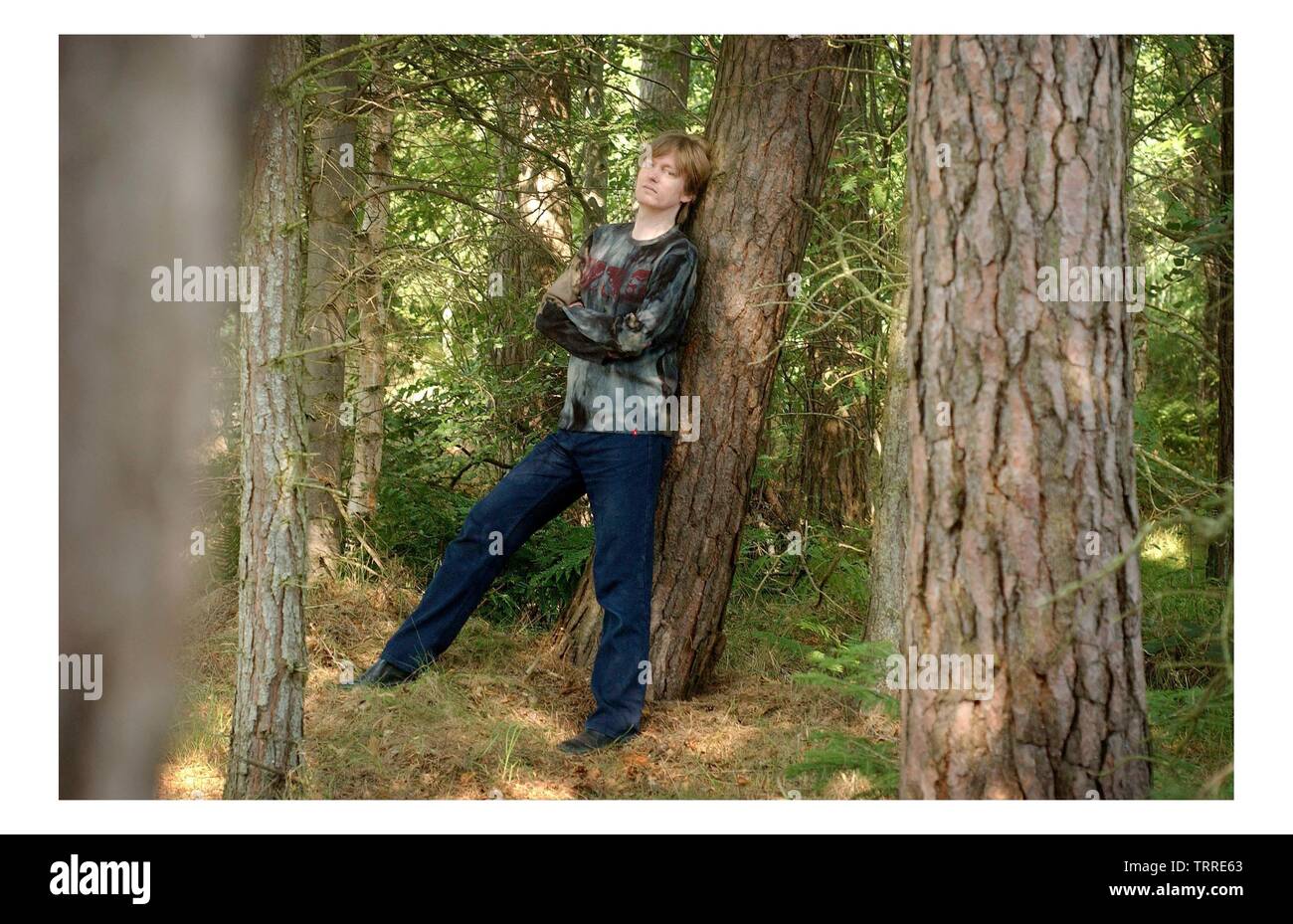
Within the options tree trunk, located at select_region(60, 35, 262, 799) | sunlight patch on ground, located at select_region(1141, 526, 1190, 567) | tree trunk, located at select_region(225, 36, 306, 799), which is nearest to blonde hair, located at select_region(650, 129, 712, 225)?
tree trunk, located at select_region(225, 36, 306, 799)

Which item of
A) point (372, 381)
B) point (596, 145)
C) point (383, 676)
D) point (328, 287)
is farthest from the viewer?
point (596, 145)

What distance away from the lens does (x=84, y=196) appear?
2068 millimetres

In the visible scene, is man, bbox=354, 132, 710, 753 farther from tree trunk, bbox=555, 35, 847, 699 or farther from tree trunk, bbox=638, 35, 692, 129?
tree trunk, bbox=638, 35, 692, 129

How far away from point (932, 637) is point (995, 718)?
0.92 feet

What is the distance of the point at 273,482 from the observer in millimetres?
3920

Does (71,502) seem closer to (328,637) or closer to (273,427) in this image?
(273,427)

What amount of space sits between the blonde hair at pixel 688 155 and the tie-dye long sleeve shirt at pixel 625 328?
242mm

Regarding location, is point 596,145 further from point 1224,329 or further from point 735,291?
point 1224,329

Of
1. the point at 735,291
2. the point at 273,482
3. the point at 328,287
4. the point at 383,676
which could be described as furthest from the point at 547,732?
the point at 328,287

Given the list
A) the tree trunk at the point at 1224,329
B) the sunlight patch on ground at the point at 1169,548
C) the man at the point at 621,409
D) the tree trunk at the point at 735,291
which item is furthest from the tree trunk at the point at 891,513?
the sunlight patch on ground at the point at 1169,548

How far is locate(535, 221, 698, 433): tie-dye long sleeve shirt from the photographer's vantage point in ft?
14.9

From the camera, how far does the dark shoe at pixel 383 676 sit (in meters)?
4.98

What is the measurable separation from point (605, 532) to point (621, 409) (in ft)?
1.68

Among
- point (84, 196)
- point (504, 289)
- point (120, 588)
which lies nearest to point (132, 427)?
point (120, 588)
